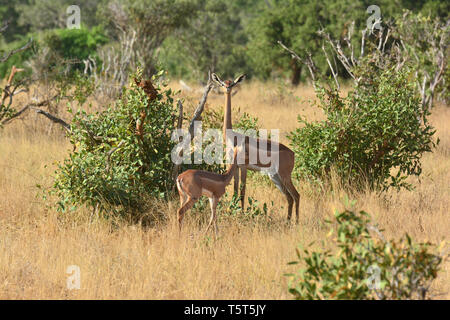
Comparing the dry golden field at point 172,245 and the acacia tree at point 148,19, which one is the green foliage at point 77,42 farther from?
the dry golden field at point 172,245

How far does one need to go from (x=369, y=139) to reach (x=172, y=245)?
3226 mm

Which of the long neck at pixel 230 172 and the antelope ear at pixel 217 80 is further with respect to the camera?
the antelope ear at pixel 217 80

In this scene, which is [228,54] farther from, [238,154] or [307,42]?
[238,154]

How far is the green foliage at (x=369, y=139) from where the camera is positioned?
295 inches

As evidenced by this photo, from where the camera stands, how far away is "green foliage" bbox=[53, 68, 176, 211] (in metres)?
6.42

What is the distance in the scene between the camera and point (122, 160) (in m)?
6.71

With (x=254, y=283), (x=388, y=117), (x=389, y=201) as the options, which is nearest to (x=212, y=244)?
(x=254, y=283)

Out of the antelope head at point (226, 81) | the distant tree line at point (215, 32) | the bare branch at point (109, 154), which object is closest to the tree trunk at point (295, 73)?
the distant tree line at point (215, 32)

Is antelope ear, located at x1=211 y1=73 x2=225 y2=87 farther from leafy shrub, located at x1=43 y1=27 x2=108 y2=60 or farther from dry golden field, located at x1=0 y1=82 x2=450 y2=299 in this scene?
leafy shrub, located at x1=43 y1=27 x2=108 y2=60

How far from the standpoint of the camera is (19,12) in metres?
39.0

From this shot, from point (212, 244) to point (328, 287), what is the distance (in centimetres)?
177

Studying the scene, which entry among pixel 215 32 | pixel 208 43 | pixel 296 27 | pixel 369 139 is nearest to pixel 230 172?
pixel 369 139

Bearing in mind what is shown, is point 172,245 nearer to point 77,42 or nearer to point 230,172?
point 230,172

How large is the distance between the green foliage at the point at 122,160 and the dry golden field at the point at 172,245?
243mm
